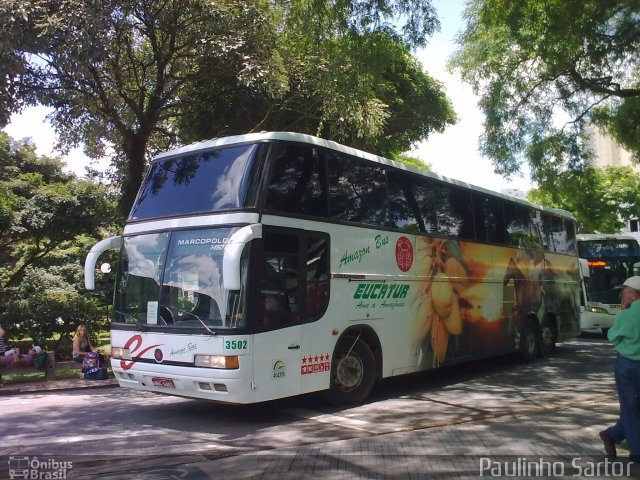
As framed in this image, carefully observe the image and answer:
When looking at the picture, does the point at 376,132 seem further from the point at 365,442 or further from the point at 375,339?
the point at 365,442

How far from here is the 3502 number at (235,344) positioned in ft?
22.4

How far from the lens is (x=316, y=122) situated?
15406 mm

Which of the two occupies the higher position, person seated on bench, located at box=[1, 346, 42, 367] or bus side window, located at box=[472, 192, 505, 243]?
bus side window, located at box=[472, 192, 505, 243]

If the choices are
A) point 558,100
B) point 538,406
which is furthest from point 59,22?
point 558,100

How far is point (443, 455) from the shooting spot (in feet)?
19.5

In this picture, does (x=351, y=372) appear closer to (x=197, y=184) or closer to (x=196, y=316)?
(x=196, y=316)

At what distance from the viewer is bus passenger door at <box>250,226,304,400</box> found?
23.0 feet

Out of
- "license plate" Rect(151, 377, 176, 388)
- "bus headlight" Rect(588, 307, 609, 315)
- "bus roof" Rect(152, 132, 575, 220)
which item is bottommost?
"license plate" Rect(151, 377, 176, 388)

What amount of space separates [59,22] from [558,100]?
43.5 feet

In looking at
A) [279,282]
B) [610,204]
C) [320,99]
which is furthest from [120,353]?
[610,204]

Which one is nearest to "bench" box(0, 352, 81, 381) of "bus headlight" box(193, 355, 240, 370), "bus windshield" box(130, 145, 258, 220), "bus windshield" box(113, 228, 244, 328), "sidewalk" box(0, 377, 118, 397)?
"sidewalk" box(0, 377, 118, 397)

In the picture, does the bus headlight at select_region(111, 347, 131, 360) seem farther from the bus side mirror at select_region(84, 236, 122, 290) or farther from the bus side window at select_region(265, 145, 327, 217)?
the bus side window at select_region(265, 145, 327, 217)

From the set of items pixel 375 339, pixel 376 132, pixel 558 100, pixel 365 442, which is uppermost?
pixel 558 100

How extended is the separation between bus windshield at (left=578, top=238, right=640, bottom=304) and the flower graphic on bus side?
1146cm
